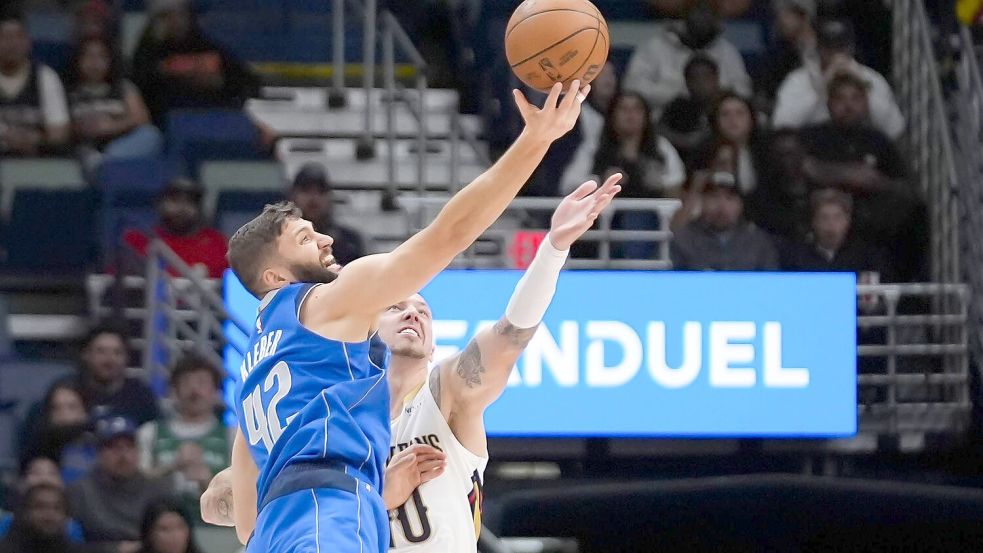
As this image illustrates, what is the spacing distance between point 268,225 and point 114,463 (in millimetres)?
4010

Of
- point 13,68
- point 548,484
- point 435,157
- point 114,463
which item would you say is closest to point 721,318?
point 548,484

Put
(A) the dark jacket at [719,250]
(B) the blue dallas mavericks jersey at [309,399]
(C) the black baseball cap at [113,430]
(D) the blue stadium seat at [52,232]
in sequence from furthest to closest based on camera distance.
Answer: (D) the blue stadium seat at [52,232] < (A) the dark jacket at [719,250] < (C) the black baseball cap at [113,430] < (B) the blue dallas mavericks jersey at [309,399]

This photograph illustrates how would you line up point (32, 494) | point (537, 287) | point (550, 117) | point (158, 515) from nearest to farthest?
point (550, 117), point (537, 287), point (158, 515), point (32, 494)

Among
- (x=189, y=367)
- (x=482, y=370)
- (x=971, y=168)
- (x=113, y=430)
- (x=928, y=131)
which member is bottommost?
(x=113, y=430)

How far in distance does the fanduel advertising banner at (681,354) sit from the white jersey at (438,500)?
433 centimetres

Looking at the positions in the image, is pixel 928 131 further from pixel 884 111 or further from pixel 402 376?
pixel 402 376

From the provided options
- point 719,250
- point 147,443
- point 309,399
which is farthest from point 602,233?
point 309,399

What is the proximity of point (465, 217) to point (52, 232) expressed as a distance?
21.4 ft

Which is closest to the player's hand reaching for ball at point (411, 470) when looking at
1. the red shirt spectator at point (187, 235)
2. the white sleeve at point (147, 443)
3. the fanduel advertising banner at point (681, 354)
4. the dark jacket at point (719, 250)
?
the white sleeve at point (147, 443)

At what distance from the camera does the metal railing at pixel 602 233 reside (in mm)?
9805

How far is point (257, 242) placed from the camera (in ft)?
15.1

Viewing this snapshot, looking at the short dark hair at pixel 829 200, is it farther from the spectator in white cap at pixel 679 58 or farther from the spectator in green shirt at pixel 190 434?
the spectator in green shirt at pixel 190 434

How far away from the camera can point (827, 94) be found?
11.0 metres

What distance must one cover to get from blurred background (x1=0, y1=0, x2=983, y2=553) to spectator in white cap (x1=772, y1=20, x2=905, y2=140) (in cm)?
2
